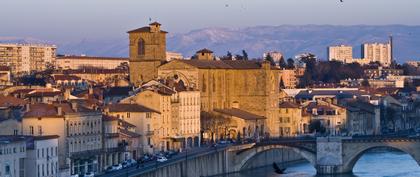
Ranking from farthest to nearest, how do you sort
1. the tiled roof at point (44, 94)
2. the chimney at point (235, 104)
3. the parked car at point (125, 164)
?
the chimney at point (235, 104) < the tiled roof at point (44, 94) < the parked car at point (125, 164)

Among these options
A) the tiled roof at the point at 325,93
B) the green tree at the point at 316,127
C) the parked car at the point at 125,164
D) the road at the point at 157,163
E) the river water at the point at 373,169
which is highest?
the tiled roof at the point at 325,93

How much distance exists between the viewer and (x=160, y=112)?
81188 millimetres

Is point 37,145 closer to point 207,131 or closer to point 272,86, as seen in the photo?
point 207,131

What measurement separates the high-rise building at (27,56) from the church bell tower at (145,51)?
238ft

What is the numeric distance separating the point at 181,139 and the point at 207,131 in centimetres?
653

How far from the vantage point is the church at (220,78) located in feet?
314

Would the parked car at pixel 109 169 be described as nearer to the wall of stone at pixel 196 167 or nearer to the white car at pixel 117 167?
the white car at pixel 117 167

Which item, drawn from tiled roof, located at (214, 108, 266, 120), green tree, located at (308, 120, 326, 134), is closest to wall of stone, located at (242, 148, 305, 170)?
tiled roof, located at (214, 108, 266, 120)

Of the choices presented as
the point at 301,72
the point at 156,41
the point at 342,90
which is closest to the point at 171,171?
the point at 156,41

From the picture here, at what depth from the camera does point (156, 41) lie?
326 feet

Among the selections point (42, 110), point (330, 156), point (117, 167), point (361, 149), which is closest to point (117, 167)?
point (117, 167)

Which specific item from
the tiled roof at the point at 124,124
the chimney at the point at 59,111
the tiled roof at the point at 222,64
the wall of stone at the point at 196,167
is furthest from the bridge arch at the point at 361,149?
the chimney at the point at 59,111

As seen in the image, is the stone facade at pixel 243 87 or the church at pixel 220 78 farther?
the stone facade at pixel 243 87

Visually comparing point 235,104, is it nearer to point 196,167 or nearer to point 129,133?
point 129,133
